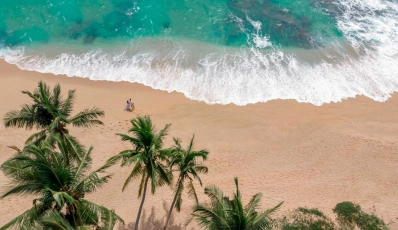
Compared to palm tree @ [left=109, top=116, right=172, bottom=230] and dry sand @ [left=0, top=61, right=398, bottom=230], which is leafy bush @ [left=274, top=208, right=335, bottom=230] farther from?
palm tree @ [left=109, top=116, right=172, bottom=230]

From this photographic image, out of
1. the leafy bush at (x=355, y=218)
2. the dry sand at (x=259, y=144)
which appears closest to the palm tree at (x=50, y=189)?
the dry sand at (x=259, y=144)

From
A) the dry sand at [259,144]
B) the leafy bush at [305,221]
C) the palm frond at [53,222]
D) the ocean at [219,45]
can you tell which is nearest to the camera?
the palm frond at [53,222]

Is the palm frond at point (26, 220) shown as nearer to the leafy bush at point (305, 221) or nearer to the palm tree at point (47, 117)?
the palm tree at point (47, 117)

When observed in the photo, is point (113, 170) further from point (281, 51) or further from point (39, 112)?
point (281, 51)

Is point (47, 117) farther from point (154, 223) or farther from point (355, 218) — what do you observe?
point (355, 218)

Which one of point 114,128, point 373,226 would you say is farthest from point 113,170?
point 373,226

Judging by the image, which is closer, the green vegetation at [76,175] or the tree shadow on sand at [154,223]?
the green vegetation at [76,175]

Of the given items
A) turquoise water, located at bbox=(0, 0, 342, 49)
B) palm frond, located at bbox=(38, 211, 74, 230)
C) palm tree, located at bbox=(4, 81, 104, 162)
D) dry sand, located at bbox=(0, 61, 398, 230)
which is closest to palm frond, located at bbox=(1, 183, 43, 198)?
palm frond, located at bbox=(38, 211, 74, 230)
